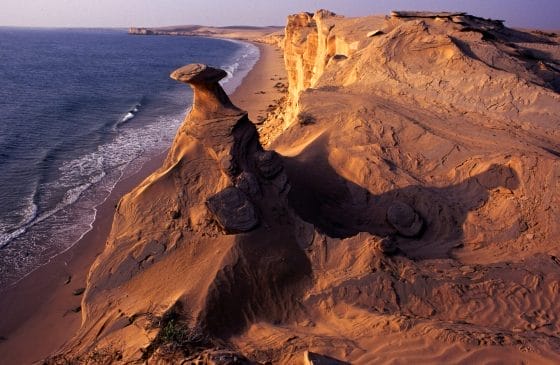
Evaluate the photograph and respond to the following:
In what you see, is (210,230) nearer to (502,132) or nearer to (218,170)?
(218,170)

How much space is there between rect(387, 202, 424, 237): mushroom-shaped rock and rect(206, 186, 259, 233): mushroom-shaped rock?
250 centimetres

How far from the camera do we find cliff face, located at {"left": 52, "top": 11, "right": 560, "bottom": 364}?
472 cm

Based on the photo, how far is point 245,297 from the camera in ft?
17.5

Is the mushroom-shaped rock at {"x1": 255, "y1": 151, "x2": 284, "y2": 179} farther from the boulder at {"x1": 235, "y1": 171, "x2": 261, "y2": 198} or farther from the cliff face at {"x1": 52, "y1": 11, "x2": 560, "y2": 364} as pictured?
the boulder at {"x1": 235, "y1": 171, "x2": 261, "y2": 198}

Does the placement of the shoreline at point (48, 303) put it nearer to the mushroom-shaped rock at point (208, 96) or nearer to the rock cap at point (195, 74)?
the mushroom-shaped rock at point (208, 96)

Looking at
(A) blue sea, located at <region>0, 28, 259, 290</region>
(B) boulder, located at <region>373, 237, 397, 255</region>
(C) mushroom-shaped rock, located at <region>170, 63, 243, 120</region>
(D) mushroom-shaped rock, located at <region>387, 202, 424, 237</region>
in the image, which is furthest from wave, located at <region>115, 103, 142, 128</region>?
(B) boulder, located at <region>373, 237, 397, 255</region>

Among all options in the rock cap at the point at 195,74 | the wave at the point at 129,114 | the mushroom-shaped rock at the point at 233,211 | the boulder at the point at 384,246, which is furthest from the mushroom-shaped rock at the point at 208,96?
the wave at the point at 129,114

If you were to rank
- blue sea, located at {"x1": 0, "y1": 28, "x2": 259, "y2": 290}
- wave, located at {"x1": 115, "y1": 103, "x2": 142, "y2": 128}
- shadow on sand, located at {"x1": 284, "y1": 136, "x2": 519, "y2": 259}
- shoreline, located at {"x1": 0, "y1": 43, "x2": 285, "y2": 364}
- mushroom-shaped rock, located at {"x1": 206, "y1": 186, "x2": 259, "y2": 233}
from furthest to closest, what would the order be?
wave, located at {"x1": 115, "y1": 103, "x2": 142, "y2": 128}
blue sea, located at {"x1": 0, "y1": 28, "x2": 259, "y2": 290}
shoreline, located at {"x1": 0, "y1": 43, "x2": 285, "y2": 364}
shadow on sand, located at {"x1": 284, "y1": 136, "x2": 519, "y2": 259}
mushroom-shaped rock, located at {"x1": 206, "y1": 186, "x2": 259, "y2": 233}

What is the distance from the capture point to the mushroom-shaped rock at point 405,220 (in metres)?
6.91

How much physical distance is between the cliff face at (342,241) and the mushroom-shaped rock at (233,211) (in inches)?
0.8

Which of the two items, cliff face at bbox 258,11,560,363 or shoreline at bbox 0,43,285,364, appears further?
shoreline at bbox 0,43,285,364

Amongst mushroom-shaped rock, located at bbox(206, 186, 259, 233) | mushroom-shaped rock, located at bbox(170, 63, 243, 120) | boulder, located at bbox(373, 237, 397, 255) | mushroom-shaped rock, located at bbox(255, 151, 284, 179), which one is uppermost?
mushroom-shaped rock, located at bbox(170, 63, 243, 120)

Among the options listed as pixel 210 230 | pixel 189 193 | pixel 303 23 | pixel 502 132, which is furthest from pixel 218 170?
pixel 303 23

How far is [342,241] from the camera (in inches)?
228
